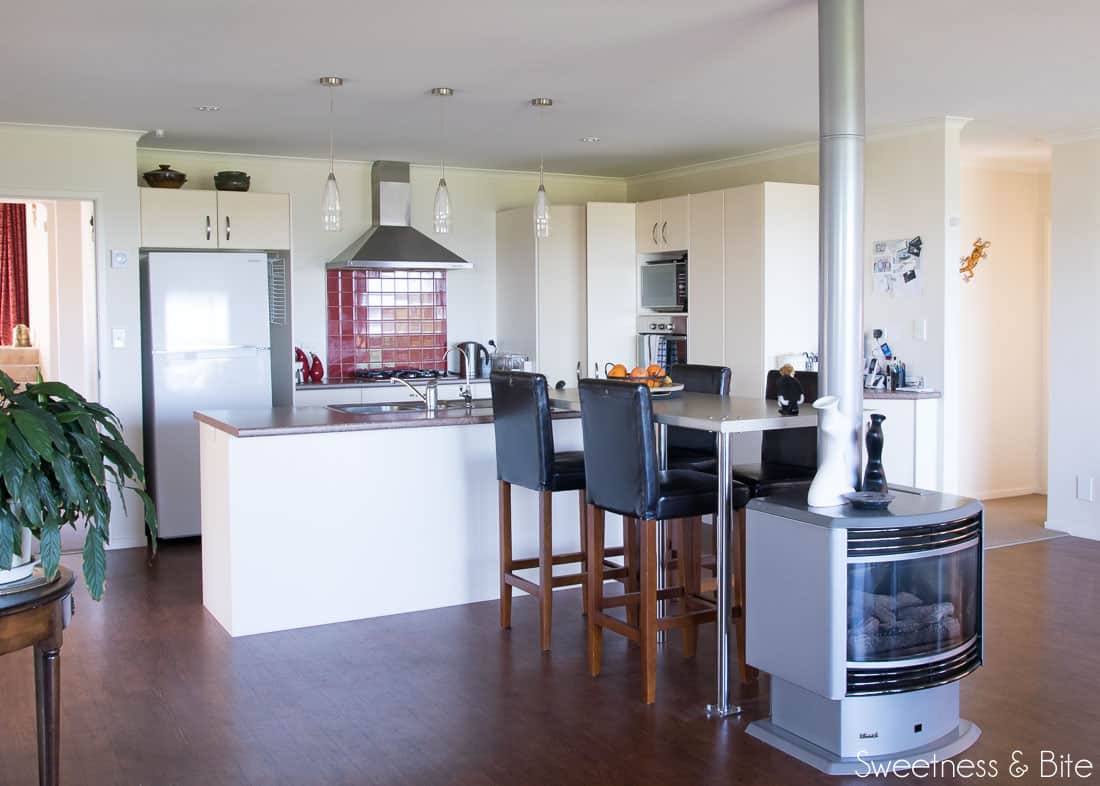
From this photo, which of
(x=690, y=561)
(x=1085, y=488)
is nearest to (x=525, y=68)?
(x=690, y=561)

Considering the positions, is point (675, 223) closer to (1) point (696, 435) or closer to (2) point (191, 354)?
(1) point (696, 435)

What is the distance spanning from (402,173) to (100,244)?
2.05 meters

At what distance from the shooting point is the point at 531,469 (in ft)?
13.5

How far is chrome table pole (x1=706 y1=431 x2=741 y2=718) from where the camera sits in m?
3.38

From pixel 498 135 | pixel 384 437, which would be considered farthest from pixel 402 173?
pixel 384 437

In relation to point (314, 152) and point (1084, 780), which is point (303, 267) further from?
point (1084, 780)

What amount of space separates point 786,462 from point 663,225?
329cm

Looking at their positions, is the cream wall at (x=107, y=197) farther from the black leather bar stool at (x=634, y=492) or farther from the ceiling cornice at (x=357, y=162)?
the black leather bar stool at (x=634, y=492)

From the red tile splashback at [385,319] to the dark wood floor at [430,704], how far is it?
2.95 meters

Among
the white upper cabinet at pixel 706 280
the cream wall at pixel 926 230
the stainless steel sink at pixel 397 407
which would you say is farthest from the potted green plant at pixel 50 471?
the white upper cabinet at pixel 706 280

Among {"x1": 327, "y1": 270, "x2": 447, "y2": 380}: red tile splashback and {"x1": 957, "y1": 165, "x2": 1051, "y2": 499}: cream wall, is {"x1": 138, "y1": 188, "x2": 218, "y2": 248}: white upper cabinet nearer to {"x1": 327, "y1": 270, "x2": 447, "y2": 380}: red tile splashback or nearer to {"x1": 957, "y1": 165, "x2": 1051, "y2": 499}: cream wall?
{"x1": 327, "y1": 270, "x2": 447, "y2": 380}: red tile splashback

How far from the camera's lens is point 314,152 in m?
6.90

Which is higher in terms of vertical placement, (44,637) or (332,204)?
(332,204)

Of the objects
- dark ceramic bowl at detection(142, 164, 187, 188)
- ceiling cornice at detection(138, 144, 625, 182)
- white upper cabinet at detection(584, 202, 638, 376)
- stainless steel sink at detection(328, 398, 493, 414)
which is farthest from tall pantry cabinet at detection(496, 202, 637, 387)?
dark ceramic bowl at detection(142, 164, 187, 188)
